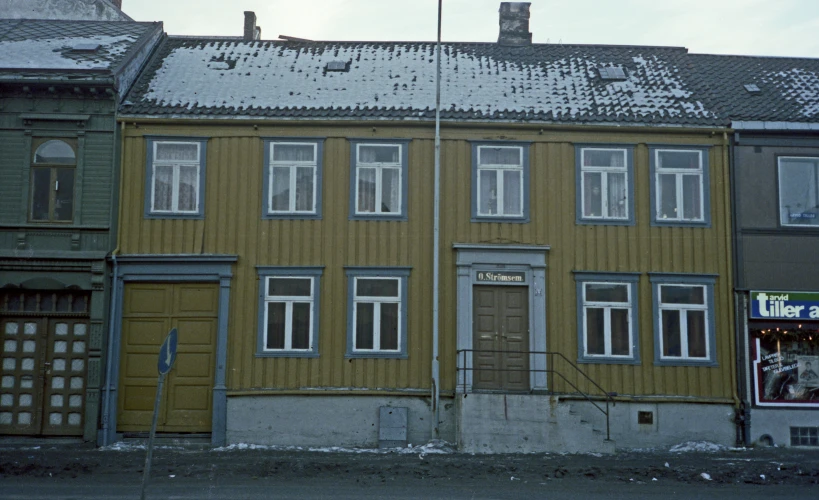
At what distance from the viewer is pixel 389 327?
1714cm

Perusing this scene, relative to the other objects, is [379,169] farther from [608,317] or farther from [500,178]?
[608,317]

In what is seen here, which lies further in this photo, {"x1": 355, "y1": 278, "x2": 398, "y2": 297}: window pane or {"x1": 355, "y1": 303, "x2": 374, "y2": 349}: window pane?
{"x1": 355, "y1": 278, "x2": 398, "y2": 297}: window pane

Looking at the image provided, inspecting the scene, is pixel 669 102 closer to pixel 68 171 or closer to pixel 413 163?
pixel 413 163

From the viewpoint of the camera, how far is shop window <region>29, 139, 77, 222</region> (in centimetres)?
1722

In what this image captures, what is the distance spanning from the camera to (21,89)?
56.4 ft

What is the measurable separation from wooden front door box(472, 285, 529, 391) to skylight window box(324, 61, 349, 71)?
5963 millimetres

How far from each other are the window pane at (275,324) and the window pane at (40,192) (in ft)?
15.7

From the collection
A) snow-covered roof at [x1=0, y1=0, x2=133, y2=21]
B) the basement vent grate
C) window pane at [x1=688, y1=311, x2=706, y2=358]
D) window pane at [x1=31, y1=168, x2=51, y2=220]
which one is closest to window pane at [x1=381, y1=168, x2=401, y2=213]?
window pane at [x1=688, y1=311, x2=706, y2=358]

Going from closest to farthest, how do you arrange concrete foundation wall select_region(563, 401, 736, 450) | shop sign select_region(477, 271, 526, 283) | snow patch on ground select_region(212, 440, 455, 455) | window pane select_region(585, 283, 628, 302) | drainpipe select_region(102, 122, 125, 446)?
snow patch on ground select_region(212, 440, 455, 455) → drainpipe select_region(102, 122, 125, 446) → concrete foundation wall select_region(563, 401, 736, 450) → shop sign select_region(477, 271, 526, 283) → window pane select_region(585, 283, 628, 302)

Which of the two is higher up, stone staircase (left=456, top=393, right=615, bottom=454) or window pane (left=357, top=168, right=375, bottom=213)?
window pane (left=357, top=168, right=375, bottom=213)

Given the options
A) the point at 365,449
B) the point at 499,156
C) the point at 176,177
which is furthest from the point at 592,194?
the point at 176,177

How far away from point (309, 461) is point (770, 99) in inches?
474

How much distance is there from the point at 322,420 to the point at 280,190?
4.61 m

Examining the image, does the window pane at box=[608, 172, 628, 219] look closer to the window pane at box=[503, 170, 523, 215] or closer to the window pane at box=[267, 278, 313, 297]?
the window pane at box=[503, 170, 523, 215]
